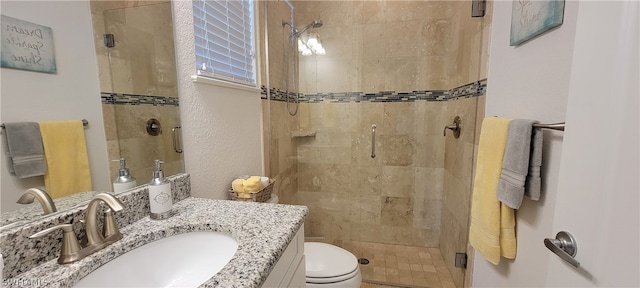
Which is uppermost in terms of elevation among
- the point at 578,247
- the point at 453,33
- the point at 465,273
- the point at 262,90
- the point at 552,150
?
the point at 453,33

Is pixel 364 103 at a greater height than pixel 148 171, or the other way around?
pixel 364 103

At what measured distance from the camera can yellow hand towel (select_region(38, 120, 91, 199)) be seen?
Answer: 704 millimetres

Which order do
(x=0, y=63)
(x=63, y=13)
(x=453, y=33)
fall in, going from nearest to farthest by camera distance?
(x=0, y=63) → (x=63, y=13) → (x=453, y=33)

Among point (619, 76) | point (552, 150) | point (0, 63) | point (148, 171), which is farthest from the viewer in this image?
point (148, 171)

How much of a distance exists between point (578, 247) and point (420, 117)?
5.77ft

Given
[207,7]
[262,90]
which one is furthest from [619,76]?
[262,90]

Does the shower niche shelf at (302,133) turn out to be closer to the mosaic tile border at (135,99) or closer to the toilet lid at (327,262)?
the toilet lid at (327,262)

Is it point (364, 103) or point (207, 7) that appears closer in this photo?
point (207, 7)

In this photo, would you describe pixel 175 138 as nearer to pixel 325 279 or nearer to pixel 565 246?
pixel 325 279

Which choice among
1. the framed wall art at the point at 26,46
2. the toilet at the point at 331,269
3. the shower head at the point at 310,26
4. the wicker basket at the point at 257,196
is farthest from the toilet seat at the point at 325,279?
the shower head at the point at 310,26

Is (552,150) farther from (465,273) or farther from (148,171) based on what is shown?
(148,171)

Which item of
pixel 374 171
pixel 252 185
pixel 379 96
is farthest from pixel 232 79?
pixel 374 171

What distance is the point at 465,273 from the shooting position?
1677 mm

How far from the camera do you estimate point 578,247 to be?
0.57m
